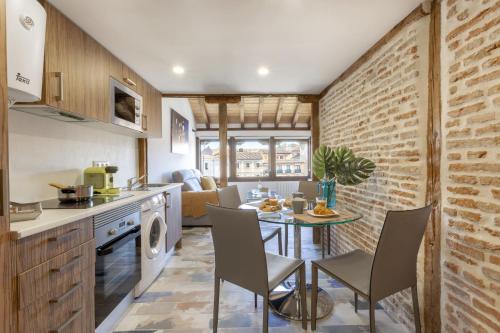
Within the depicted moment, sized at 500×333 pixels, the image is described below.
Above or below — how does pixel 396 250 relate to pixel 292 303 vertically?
above

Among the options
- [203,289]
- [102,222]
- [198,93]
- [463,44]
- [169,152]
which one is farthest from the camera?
[169,152]

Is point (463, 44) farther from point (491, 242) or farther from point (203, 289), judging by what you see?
point (203, 289)

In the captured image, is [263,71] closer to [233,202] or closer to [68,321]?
[233,202]

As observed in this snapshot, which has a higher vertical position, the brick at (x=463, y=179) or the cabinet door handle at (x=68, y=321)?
the brick at (x=463, y=179)

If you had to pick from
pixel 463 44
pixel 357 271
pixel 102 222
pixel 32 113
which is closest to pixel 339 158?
pixel 357 271

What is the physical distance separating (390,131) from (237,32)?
1.49 m

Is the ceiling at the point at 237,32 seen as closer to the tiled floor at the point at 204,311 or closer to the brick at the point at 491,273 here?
the brick at the point at 491,273

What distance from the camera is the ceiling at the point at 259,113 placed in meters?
5.85

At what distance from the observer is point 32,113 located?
1.70 metres

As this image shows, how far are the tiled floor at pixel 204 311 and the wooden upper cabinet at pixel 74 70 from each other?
1.68 m

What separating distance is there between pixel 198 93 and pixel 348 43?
7.32 feet

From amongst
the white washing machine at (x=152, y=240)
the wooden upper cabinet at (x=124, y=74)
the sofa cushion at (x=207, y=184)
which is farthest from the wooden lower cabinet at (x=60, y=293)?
the sofa cushion at (x=207, y=184)

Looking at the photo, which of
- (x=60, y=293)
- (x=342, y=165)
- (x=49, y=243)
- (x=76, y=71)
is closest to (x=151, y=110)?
(x=76, y=71)

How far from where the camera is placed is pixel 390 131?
189 cm
